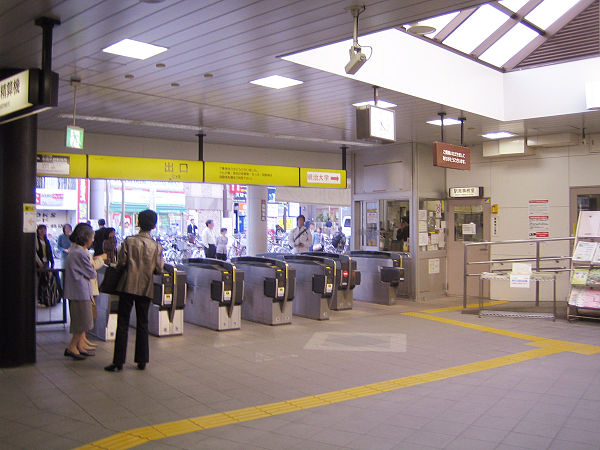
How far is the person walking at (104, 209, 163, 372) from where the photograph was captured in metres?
5.91

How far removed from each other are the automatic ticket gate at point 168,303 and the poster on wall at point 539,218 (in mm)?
7348

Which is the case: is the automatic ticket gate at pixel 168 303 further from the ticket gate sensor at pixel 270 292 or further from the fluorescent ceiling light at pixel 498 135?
the fluorescent ceiling light at pixel 498 135

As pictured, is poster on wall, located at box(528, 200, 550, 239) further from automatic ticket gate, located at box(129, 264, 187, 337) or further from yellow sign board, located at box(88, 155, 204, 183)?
automatic ticket gate, located at box(129, 264, 187, 337)

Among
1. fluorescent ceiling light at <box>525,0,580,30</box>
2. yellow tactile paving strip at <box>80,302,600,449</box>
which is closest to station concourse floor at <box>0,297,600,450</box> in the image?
yellow tactile paving strip at <box>80,302,600,449</box>

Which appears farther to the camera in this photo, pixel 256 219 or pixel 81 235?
pixel 256 219

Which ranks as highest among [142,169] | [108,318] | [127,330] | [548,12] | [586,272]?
[548,12]

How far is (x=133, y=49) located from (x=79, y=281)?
261cm

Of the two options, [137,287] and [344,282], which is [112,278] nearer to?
[137,287]

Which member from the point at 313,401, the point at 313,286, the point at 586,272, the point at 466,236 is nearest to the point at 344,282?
the point at 313,286

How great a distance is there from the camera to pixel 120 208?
59.2 feet

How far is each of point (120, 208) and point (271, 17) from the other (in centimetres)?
1438

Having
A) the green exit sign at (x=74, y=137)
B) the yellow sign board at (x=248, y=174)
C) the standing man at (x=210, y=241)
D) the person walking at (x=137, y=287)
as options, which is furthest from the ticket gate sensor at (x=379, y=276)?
the green exit sign at (x=74, y=137)

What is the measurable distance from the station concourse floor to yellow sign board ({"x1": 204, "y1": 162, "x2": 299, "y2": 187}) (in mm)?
2816

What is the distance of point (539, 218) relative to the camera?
37.4 feet
